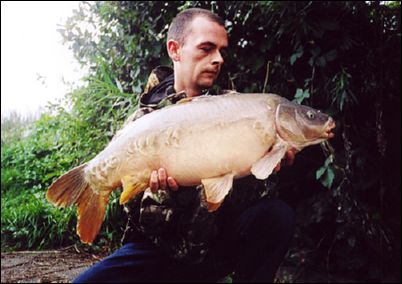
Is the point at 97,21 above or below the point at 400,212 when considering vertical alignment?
above

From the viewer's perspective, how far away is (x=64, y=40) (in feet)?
11.3

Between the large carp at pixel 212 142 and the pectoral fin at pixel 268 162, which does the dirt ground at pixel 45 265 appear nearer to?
the large carp at pixel 212 142

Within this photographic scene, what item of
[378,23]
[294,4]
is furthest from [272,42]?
[378,23]

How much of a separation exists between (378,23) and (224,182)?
5.87 ft

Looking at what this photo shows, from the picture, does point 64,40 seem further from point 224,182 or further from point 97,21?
point 224,182

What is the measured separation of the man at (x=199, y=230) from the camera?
1.65 metres

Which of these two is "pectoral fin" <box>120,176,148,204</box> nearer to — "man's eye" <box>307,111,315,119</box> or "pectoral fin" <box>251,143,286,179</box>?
"pectoral fin" <box>251,143,286,179</box>

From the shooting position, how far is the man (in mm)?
1646

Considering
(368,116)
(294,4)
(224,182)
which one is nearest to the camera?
(224,182)

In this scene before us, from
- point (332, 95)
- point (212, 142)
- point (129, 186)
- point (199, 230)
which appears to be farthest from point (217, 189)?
point (332, 95)

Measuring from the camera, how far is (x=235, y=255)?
1.79 meters

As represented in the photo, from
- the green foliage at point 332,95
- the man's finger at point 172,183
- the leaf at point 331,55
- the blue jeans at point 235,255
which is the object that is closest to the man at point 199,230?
the blue jeans at point 235,255

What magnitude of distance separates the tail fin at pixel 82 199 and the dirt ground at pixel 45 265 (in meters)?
1.00

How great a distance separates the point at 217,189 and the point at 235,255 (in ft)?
2.03
